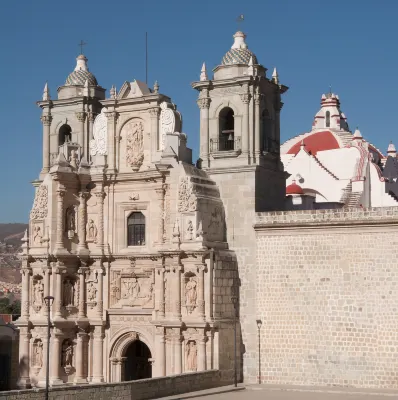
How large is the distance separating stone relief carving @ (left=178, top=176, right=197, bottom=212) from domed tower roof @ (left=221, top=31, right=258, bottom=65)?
456 cm

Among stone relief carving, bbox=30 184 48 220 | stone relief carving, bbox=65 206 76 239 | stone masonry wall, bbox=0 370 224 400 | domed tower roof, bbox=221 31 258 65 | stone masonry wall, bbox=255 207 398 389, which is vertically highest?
domed tower roof, bbox=221 31 258 65

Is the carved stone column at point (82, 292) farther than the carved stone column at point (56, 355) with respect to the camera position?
Yes

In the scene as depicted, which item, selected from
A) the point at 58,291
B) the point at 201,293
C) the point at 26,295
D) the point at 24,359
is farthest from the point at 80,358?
the point at 201,293

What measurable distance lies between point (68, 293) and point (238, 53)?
10.2m

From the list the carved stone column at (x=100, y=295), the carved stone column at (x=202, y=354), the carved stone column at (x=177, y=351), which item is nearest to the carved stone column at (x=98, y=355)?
the carved stone column at (x=100, y=295)

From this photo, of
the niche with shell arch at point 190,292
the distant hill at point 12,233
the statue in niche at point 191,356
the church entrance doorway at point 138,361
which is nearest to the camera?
A: the statue in niche at point 191,356

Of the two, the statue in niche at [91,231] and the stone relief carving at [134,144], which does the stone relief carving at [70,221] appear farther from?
the stone relief carving at [134,144]

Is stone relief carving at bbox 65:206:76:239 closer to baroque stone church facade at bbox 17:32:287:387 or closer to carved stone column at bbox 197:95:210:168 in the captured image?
baroque stone church facade at bbox 17:32:287:387

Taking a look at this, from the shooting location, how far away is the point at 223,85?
30.8 m

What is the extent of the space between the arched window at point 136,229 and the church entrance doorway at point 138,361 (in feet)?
11.6

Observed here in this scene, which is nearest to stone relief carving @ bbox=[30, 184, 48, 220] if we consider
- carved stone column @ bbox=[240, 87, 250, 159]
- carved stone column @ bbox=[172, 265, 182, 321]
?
carved stone column @ bbox=[172, 265, 182, 321]

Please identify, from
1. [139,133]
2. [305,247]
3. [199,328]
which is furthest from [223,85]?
[199,328]

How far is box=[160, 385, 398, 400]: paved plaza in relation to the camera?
25938 millimetres

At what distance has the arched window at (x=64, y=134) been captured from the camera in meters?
34.7
